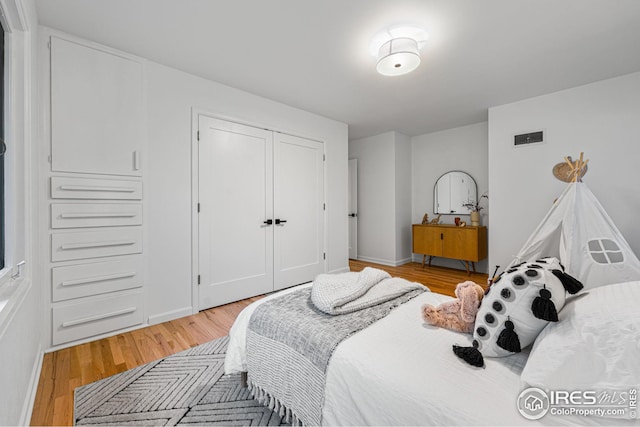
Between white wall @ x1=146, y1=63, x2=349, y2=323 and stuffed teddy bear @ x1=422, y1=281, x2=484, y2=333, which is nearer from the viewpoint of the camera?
stuffed teddy bear @ x1=422, y1=281, x2=484, y2=333

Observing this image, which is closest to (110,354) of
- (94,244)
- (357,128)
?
(94,244)

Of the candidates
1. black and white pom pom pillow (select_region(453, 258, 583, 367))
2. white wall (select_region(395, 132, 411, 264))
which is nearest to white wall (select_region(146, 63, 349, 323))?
black and white pom pom pillow (select_region(453, 258, 583, 367))

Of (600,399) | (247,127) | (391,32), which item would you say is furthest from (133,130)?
(600,399)

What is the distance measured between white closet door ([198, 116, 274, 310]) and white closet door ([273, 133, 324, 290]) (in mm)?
126

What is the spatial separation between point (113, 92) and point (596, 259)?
429cm

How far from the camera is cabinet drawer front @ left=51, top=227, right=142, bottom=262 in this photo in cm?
214

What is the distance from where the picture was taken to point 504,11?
193cm

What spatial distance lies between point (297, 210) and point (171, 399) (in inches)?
101

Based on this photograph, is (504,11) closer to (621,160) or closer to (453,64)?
(453,64)

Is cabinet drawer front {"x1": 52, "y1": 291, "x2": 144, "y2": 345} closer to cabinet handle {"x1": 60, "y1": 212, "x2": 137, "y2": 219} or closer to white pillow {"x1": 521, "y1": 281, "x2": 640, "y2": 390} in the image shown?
cabinet handle {"x1": 60, "y1": 212, "x2": 137, "y2": 219}

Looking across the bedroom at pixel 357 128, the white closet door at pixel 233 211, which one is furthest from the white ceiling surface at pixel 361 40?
the white closet door at pixel 233 211

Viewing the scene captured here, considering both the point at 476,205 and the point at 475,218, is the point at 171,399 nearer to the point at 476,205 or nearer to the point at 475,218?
the point at 475,218

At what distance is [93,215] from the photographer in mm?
2258

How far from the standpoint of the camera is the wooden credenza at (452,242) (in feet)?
13.7
